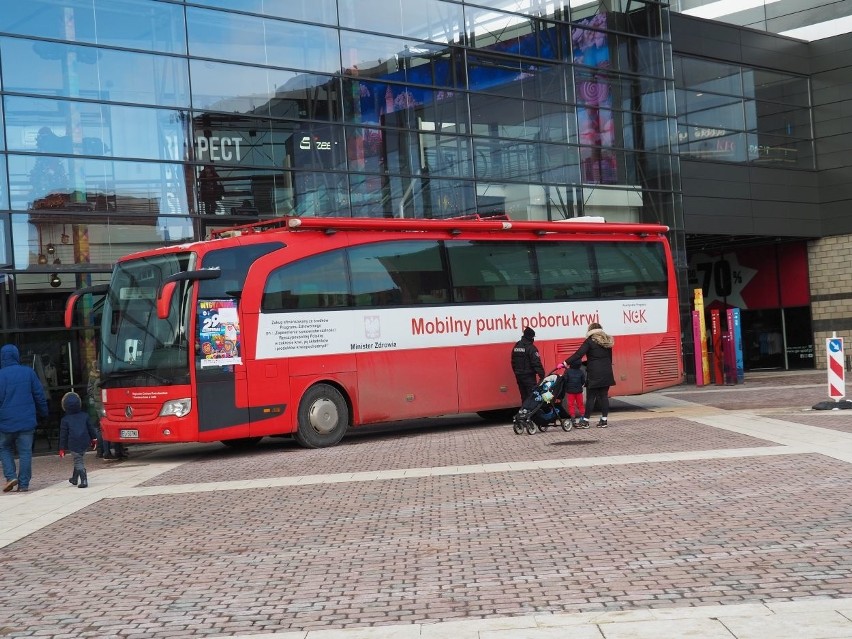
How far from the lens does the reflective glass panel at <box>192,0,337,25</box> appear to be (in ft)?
75.5

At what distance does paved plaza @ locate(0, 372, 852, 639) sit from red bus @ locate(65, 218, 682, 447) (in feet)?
4.42

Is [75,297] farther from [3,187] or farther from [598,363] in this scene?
[598,363]

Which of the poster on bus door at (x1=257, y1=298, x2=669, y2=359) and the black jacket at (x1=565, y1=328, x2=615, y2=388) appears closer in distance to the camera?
the poster on bus door at (x1=257, y1=298, x2=669, y2=359)

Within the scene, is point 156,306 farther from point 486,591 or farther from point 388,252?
point 486,591

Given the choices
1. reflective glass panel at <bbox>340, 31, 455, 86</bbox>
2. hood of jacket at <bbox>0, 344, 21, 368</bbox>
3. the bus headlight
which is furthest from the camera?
reflective glass panel at <bbox>340, 31, 455, 86</bbox>

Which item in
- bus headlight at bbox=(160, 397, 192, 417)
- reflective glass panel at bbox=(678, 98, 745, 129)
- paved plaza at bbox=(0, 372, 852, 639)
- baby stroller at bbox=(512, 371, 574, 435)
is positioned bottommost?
paved plaza at bbox=(0, 372, 852, 639)

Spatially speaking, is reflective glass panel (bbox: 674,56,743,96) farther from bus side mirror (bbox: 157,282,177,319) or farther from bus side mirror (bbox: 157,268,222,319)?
bus side mirror (bbox: 157,282,177,319)

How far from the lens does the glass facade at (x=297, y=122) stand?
20188mm

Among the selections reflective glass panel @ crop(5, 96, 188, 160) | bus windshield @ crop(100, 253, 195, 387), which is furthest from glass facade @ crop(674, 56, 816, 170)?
bus windshield @ crop(100, 253, 195, 387)

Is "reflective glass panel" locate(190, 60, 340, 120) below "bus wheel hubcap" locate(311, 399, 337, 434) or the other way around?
the other way around

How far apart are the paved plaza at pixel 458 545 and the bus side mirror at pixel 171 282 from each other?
2312mm

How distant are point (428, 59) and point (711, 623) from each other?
2193 cm

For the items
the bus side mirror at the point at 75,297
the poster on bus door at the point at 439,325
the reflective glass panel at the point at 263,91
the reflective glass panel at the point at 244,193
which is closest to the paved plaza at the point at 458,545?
the poster on bus door at the point at 439,325

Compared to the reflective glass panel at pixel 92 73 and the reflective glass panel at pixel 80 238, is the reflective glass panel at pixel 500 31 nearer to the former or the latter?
the reflective glass panel at pixel 92 73
